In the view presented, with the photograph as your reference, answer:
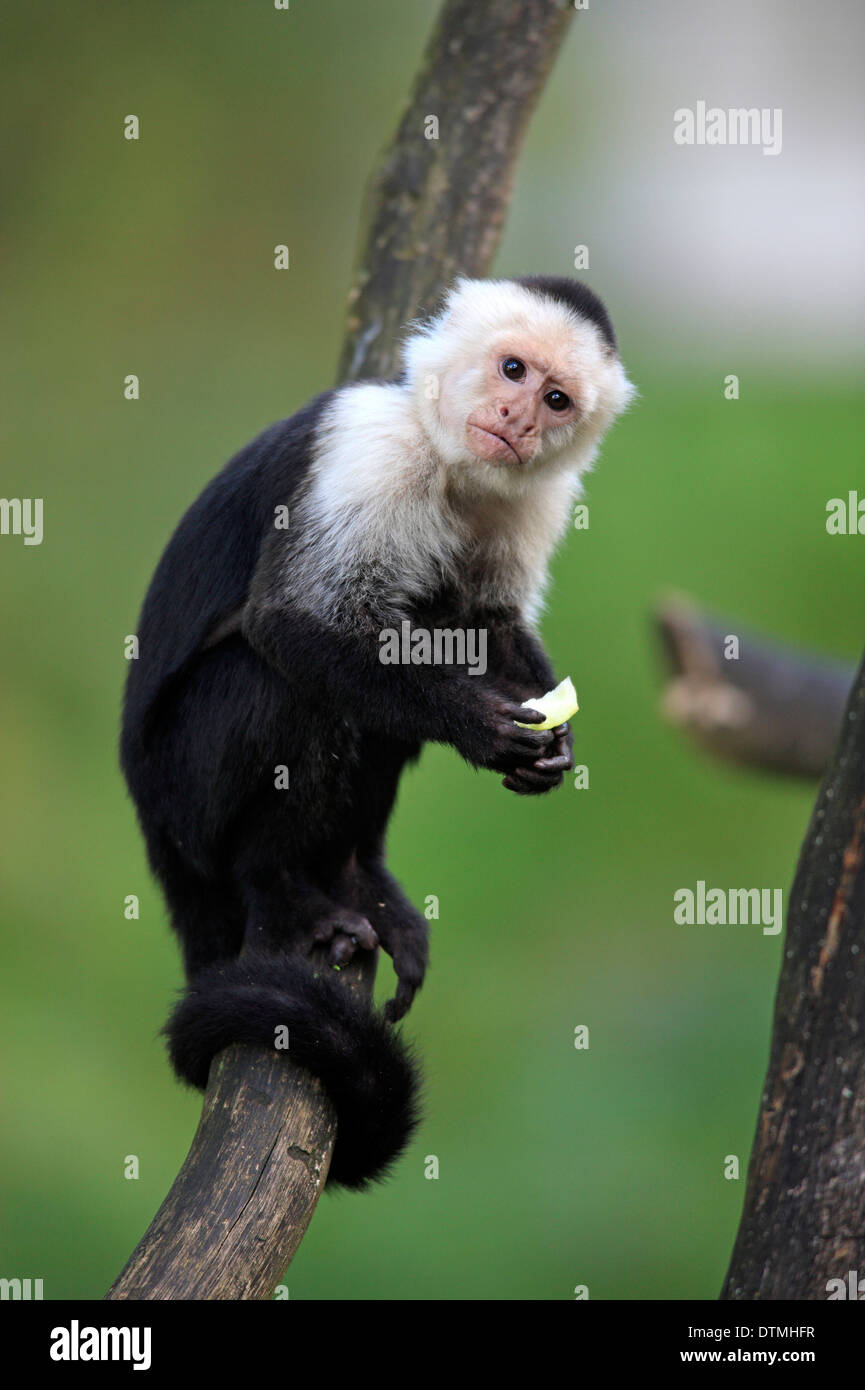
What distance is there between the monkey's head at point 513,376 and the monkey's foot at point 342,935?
1.09 meters

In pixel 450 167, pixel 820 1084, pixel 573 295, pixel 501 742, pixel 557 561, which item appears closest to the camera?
pixel 820 1084

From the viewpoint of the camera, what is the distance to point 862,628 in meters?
9.31

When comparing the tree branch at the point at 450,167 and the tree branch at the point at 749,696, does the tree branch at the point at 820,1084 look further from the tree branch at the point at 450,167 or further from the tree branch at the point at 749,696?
the tree branch at the point at 749,696

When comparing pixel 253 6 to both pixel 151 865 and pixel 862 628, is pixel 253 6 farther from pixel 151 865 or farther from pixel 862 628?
pixel 151 865

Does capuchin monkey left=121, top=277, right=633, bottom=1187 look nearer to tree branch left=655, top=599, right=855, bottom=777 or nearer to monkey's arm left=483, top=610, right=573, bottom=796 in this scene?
monkey's arm left=483, top=610, right=573, bottom=796

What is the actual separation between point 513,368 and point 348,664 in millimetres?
819

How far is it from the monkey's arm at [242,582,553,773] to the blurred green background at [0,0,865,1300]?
477 cm

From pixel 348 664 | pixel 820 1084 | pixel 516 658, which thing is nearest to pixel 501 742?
pixel 348 664

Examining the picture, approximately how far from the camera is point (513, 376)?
3168 millimetres

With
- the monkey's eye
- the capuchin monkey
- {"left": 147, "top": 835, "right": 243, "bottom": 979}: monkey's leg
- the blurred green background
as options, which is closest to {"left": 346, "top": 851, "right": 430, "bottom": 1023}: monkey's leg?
the capuchin monkey

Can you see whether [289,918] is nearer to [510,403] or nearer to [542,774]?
[542,774]

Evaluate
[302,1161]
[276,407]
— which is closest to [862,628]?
[276,407]

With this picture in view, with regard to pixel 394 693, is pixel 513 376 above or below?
above

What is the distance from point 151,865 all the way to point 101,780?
5129mm
